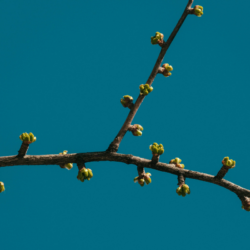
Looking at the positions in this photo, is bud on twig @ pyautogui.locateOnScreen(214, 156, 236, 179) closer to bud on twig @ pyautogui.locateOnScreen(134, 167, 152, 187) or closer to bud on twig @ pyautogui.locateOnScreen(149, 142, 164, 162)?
bud on twig @ pyautogui.locateOnScreen(149, 142, 164, 162)

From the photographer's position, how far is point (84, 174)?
4.03m

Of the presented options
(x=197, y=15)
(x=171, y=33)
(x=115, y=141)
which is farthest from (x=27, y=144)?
(x=197, y=15)

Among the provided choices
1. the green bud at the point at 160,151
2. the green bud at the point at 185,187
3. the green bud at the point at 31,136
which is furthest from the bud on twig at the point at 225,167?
the green bud at the point at 31,136

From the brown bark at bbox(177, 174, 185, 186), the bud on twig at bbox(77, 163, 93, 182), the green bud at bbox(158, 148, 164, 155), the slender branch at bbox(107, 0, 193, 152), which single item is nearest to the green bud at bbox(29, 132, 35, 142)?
the bud on twig at bbox(77, 163, 93, 182)

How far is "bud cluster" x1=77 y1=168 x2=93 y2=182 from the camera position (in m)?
4.02

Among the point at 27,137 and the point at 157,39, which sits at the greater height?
the point at 157,39

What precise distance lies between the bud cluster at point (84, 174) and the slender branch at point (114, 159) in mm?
Answer: 166

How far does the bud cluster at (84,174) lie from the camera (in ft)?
13.2

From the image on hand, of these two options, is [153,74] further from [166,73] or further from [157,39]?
[157,39]

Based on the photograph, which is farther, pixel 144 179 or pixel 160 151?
pixel 144 179

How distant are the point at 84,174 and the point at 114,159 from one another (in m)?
0.47

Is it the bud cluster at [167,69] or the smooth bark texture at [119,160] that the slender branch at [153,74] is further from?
the bud cluster at [167,69]

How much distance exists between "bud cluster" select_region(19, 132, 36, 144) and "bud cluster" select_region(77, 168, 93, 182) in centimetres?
76

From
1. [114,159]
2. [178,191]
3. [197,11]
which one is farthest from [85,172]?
[197,11]
